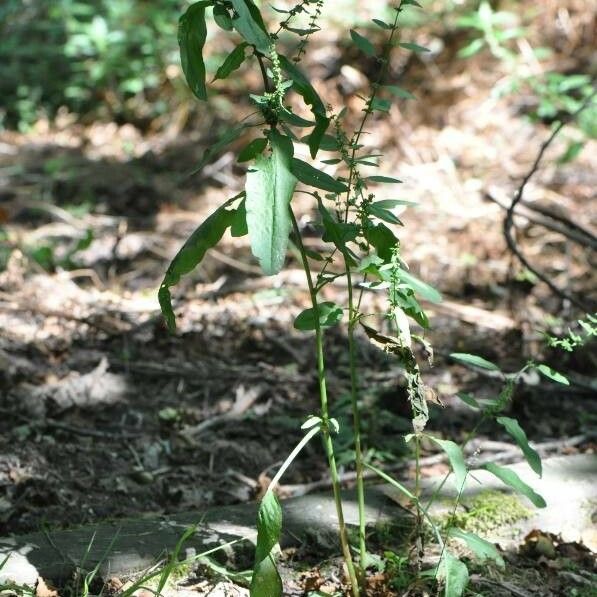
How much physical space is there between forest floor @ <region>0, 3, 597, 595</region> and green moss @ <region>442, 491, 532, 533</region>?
15cm

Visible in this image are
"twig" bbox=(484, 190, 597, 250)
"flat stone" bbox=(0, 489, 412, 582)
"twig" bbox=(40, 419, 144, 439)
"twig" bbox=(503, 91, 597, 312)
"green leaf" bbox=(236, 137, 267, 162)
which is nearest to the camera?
"green leaf" bbox=(236, 137, 267, 162)

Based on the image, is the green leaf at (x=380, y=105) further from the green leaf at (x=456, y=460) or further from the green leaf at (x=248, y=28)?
the green leaf at (x=456, y=460)

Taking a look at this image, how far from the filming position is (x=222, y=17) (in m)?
1.66

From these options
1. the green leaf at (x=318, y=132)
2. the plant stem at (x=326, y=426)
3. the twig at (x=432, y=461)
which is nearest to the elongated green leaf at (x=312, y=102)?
the green leaf at (x=318, y=132)

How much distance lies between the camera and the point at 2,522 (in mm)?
2514

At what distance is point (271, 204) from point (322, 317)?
0.41 m

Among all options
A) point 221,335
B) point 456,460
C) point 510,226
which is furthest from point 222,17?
point 221,335

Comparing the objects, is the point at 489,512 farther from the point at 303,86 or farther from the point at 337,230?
the point at 303,86

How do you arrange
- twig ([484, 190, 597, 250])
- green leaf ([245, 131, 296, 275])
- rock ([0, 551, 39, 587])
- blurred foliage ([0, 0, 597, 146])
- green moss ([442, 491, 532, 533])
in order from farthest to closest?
blurred foliage ([0, 0, 597, 146]), twig ([484, 190, 597, 250]), green moss ([442, 491, 532, 533]), rock ([0, 551, 39, 587]), green leaf ([245, 131, 296, 275])

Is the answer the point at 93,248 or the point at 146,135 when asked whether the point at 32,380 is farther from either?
the point at 146,135

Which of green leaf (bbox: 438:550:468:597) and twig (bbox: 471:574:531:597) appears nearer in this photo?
green leaf (bbox: 438:550:468:597)

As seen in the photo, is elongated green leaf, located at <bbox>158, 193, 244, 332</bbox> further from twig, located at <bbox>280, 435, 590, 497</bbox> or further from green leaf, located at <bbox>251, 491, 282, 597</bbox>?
twig, located at <bbox>280, 435, 590, 497</bbox>

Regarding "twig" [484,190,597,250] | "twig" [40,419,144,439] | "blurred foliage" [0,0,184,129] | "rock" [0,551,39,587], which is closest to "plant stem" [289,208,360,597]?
"rock" [0,551,39,587]

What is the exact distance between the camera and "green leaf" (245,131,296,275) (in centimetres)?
157
